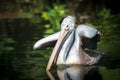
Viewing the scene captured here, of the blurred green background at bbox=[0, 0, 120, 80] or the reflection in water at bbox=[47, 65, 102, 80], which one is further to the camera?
the blurred green background at bbox=[0, 0, 120, 80]

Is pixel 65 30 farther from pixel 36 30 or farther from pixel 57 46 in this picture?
pixel 36 30

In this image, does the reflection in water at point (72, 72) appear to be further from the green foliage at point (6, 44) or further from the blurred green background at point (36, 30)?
the green foliage at point (6, 44)

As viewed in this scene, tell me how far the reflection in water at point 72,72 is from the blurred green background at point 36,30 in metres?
0.28

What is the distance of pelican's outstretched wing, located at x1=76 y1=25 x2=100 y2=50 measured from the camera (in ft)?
37.5

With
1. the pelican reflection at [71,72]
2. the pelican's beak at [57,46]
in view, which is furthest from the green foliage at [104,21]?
the pelican reflection at [71,72]

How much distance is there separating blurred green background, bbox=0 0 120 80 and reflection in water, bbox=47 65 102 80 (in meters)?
Result: 0.28

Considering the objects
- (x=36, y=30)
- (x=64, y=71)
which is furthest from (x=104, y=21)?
(x=64, y=71)

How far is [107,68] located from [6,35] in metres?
7.97

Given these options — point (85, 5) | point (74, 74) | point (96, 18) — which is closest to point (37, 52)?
→ point (74, 74)

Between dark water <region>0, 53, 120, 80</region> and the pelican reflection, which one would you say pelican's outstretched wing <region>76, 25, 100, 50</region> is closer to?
dark water <region>0, 53, 120, 80</region>

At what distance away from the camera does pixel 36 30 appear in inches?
778

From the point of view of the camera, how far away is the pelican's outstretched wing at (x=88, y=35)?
37.5 ft

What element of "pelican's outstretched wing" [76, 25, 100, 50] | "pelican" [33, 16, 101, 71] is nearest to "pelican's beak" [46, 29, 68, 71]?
"pelican" [33, 16, 101, 71]

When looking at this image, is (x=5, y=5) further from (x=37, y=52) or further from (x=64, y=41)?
(x=64, y=41)
